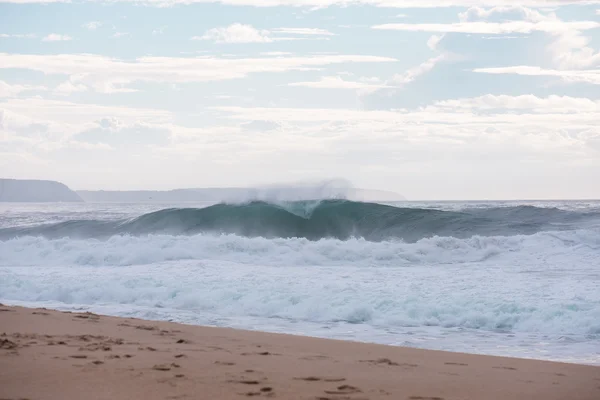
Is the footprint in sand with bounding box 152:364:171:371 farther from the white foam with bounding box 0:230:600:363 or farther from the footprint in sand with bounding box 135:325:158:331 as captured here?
the white foam with bounding box 0:230:600:363

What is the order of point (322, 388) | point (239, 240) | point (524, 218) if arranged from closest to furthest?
point (322, 388) → point (239, 240) → point (524, 218)

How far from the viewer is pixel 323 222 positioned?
2270 centimetres

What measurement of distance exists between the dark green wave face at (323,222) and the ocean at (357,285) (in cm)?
36

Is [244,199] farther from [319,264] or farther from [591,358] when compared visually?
[591,358]

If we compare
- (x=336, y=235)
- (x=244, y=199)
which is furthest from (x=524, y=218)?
(x=244, y=199)

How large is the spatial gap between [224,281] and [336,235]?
466 inches

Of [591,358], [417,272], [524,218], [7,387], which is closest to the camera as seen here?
[7,387]

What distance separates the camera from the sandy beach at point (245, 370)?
12.1 feet

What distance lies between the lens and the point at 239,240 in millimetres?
15875

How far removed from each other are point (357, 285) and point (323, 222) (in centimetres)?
1295

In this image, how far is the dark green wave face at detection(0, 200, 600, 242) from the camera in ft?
70.7

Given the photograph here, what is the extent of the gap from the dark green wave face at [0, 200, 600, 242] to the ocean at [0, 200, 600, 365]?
A: 36 centimetres

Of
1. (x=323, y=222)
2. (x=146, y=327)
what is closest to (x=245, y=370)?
(x=146, y=327)

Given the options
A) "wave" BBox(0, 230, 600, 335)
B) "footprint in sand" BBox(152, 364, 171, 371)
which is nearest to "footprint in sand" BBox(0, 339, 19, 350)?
"footprint in sand" BBox(152, 364, 171, 371)
